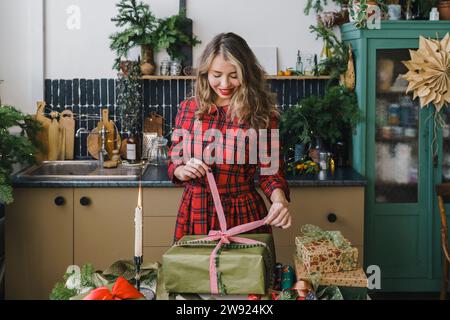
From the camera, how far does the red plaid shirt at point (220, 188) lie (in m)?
2.55

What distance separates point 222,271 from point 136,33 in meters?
2.69

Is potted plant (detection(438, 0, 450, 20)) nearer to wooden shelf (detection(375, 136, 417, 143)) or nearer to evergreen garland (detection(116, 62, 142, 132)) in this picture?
wooden shelf (detection(375, 136, 417, 143))

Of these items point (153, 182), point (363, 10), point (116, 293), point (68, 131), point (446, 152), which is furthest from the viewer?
point (68, 131)

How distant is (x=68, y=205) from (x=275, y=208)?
1833 millimetres

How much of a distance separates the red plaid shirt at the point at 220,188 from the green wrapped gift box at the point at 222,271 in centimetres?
69

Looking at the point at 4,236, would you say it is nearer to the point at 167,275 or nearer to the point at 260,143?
the point at 260,143

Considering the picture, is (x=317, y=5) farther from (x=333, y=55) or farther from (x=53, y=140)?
(x=53, y=140)

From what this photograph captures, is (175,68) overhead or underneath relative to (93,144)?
overhead

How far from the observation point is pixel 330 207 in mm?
3717

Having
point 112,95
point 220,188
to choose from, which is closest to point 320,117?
point 112,95

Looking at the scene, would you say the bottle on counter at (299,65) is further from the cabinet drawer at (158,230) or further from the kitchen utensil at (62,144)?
the kitchen utensil at (62,144)

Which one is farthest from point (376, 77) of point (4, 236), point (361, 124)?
point (4, 236)

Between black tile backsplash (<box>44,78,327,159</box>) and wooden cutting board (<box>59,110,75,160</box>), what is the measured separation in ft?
0.16

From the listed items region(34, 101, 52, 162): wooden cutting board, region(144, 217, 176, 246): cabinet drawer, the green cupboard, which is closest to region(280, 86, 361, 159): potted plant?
the green cupboard
